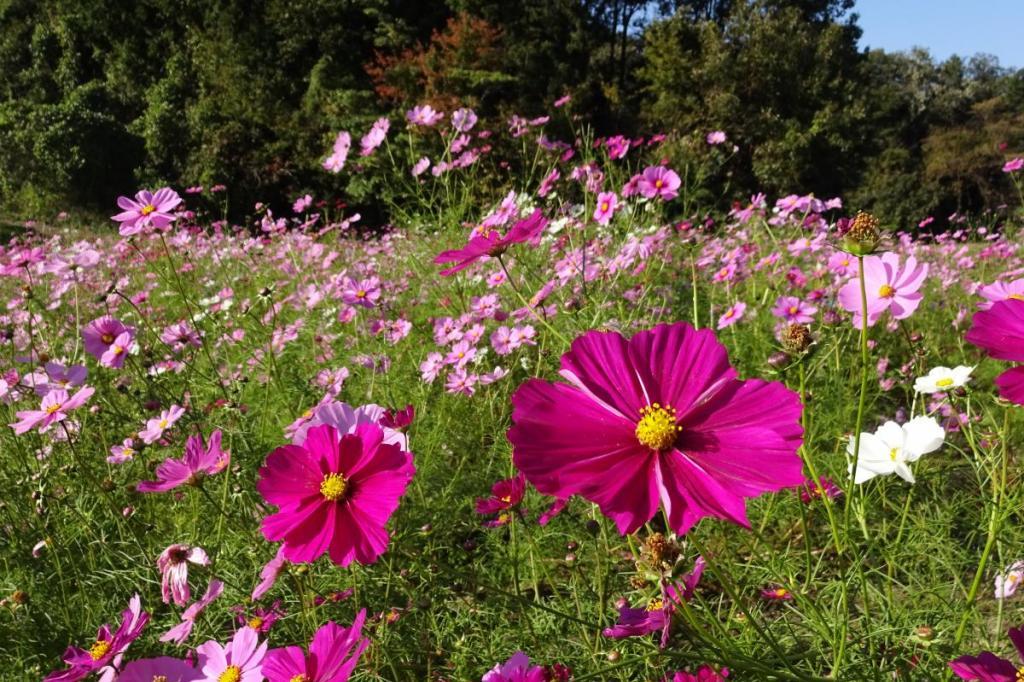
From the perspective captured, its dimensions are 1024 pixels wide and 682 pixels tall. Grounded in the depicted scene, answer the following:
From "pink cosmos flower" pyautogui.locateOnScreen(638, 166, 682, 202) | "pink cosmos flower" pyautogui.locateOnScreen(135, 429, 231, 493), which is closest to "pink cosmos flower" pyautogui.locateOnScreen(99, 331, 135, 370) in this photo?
"pink cosmos flower" pyautogui.locateOnScreen(135, 429, 231, 493)

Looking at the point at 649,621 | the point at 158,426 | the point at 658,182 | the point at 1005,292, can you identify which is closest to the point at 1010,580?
the point at 1005,292

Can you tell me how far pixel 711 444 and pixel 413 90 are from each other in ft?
31.0

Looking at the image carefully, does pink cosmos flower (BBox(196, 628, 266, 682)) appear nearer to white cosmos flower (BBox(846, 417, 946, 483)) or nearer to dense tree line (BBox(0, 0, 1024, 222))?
white cosmos flower (BBox(846, 417, 946, 483))

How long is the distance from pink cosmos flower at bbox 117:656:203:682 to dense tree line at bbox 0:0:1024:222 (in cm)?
857

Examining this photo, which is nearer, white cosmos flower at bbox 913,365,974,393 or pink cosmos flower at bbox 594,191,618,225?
white cosmos flower at bbox 913,365,974,393

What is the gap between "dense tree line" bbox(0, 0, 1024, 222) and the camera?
31.9ft

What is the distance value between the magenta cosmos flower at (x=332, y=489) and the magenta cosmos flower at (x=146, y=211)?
0.79 meters

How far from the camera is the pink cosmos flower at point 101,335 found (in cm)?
147

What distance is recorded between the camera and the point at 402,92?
8789mm

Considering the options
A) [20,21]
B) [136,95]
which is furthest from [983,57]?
[20,21]

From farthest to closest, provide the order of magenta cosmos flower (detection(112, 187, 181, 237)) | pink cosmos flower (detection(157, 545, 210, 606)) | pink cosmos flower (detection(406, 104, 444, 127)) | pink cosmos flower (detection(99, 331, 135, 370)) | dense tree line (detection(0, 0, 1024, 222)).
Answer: dense tree line (detection(0, 0, 1024, 222)), pink cosmos flower (detection(406, 104, 444, 127)), pink cosmos flower (detection(99, 331, 135, 370)), magenta cosmos flower (detection(112, 187, 181, 237)), pink cosmos flower (detection(157, 545, 210, 606))

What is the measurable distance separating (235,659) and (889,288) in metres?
0.85

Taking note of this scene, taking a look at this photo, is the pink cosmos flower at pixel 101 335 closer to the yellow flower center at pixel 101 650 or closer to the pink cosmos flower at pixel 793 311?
the yellow flower center at pixel 101 650

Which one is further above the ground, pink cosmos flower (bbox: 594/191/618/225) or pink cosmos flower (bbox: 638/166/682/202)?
pink cosmos flower (bbox: 638/166/682/202)
